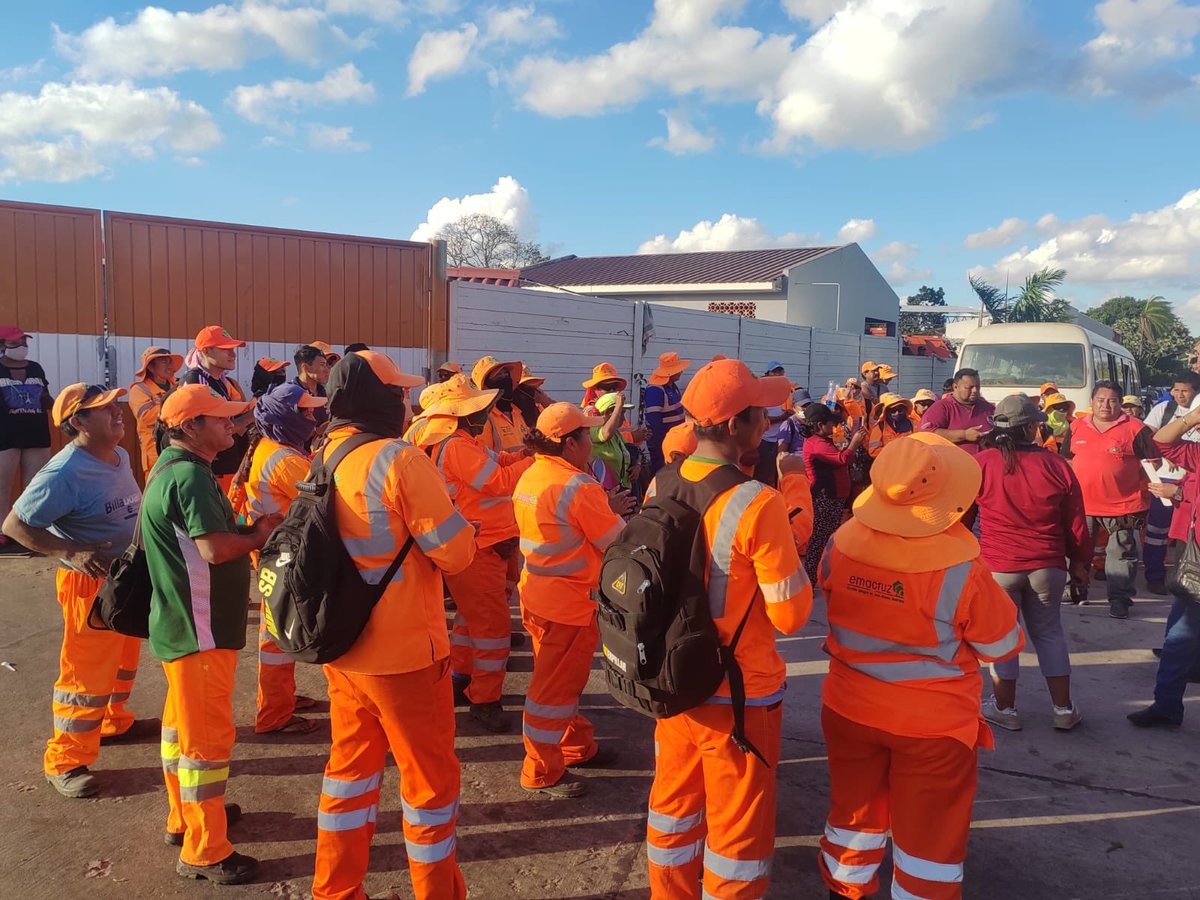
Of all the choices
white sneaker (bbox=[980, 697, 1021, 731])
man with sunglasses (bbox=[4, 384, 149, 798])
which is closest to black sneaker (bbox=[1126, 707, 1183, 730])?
white sneaker (bbox=[980, 697, 1021, 731])

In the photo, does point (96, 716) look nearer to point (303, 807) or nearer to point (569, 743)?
point (303, 807)

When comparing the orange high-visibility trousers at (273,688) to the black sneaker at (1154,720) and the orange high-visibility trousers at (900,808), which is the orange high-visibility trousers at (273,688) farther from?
the black sneaker at (1154,720)

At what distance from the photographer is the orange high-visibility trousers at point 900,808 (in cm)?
246

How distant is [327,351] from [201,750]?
5.97 meters

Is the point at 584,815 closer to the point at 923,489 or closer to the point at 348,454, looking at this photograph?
the point at 348,454

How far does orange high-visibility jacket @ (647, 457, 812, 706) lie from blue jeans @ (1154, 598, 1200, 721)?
11.3 ft

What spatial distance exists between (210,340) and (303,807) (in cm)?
427

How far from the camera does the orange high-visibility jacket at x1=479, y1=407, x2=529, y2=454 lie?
5.43m

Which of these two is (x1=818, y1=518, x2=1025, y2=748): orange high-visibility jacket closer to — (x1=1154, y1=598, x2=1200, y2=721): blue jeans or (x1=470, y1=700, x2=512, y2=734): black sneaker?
(x1=470, y1=700, x2=512, y2=734): black sneaker

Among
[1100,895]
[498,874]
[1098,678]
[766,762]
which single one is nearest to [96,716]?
[498,874]

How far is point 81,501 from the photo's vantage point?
351 cm

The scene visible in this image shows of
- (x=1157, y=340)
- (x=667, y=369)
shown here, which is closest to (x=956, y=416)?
(x=667, y=369)

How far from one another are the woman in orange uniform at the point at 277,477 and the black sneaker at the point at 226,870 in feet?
3.39

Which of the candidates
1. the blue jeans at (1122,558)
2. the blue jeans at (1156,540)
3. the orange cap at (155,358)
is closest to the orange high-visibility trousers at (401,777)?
the orange cap at (155,358)
